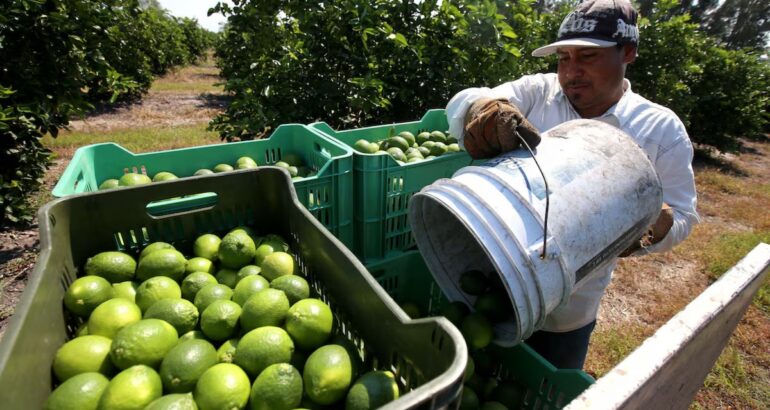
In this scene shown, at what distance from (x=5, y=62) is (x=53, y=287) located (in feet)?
13.9

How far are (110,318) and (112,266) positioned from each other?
0.30 metres

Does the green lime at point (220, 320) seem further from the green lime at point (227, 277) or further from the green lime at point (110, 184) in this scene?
the green lime at point (110, 184)

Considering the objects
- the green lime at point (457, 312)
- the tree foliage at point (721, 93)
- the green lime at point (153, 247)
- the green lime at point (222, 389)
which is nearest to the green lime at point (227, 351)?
the green lime at point (222, 389)

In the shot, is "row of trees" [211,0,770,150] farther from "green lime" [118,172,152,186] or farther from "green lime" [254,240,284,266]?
"green lime" [254,240,284,266]

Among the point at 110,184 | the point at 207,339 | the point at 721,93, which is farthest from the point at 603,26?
the point at 721,93

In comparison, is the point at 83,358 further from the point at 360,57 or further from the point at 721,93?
the point at 721,93

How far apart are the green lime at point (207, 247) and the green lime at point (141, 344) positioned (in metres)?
0.47

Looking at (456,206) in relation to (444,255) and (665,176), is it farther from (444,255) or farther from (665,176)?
(665,176)

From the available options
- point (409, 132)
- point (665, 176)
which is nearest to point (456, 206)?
point (665, 176)

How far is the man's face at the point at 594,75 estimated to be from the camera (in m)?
1.98

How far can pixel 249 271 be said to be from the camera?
179cm

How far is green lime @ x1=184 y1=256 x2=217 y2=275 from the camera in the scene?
180cm

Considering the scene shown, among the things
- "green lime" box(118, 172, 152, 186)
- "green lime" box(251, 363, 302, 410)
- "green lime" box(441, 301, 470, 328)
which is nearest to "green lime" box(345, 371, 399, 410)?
"green lime" box(251, 363, 302, 410)

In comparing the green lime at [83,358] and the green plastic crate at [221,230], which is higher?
the green plastic crate at [221,230]
